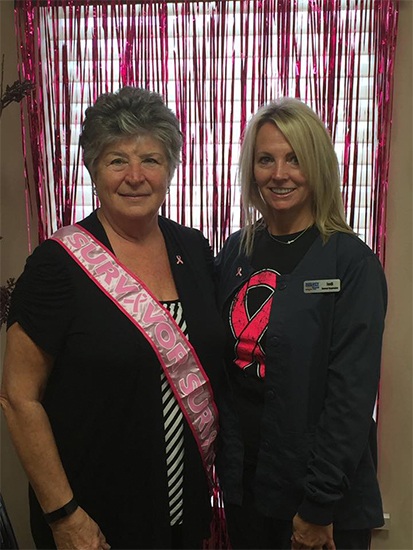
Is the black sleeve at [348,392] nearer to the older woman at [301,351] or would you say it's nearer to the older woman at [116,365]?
the older woman at [301,351]

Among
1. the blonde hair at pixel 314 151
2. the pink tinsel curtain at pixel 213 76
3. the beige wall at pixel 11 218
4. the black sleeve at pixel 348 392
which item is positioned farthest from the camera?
the beige wall at pixel 11 218

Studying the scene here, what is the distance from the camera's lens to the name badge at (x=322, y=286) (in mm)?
1589

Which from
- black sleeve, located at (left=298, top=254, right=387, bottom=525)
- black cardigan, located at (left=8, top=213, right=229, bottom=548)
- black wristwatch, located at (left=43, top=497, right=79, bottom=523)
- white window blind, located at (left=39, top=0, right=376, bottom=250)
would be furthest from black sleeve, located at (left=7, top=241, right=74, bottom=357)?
white window blind, located at (left=39, top=0, right=376, bottom=250)

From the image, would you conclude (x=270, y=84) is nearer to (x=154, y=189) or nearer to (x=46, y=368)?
(x=154, y=189)

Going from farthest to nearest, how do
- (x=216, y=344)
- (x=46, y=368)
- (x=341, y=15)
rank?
(x=341, y=15), (x=216, y=344), (x=46, y=368)

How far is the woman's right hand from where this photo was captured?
1.62 meters

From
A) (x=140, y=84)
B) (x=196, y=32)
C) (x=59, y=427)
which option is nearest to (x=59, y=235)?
(x=59, y=427)

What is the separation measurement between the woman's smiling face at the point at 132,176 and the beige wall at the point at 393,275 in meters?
0.84

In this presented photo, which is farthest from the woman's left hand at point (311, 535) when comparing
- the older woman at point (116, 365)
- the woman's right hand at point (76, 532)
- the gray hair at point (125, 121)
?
the gray hair at point (125, 121)

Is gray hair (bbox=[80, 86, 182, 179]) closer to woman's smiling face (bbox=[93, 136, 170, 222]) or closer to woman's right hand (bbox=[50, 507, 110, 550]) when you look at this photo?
woman's smiling face (bbox=[93, 136, 170, 222])

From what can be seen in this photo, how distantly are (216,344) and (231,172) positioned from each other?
2.63ft

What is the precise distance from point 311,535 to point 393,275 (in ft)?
3.40

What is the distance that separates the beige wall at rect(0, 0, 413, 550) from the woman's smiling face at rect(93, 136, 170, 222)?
0.84 meters

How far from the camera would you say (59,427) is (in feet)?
5.41
